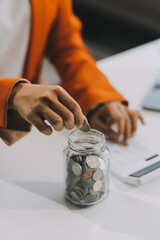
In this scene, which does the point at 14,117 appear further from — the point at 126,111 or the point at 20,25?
the point at 20,25

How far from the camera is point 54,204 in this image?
2.48 ft

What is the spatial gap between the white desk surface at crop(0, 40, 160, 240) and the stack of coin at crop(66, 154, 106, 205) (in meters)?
0.02

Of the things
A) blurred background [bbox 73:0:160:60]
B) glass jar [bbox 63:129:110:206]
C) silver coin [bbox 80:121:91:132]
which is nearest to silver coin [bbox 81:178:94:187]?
glass jar [bbox 63:129:110:206]

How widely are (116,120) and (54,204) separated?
13.0 inches

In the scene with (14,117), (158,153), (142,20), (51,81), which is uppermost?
(14,117)

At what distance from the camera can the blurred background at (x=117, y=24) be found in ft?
10.8

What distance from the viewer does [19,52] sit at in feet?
4.01

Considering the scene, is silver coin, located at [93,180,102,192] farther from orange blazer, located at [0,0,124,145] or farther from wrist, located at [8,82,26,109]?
orange blazer, located at [0,0,124,145]

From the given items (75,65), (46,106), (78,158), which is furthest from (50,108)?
(75,65)

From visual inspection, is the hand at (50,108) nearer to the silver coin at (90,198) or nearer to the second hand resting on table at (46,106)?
the second hand resting on table at (46,106)

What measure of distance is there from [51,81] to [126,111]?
0.63 meters

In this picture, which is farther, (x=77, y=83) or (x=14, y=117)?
(x=77, y=83)

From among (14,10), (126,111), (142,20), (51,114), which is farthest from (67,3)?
(142,20)

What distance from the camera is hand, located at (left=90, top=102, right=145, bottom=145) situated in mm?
969
